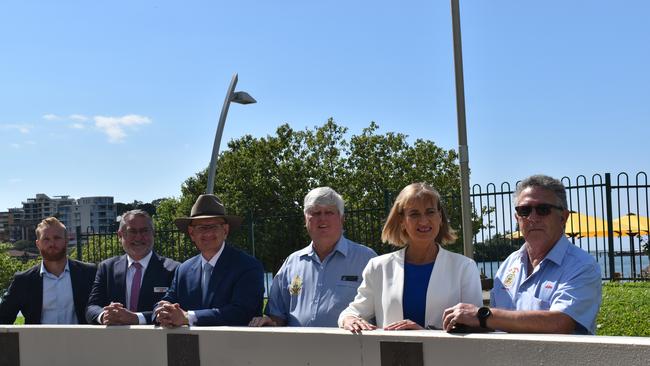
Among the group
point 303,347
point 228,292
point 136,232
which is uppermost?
point 136,232

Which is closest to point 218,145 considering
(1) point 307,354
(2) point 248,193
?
(1) point 307,354

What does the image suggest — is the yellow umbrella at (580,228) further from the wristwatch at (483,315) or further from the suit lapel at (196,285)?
the wristwatch at (483,315)

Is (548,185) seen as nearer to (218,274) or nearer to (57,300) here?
(218,274)

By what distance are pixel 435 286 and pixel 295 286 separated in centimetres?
122

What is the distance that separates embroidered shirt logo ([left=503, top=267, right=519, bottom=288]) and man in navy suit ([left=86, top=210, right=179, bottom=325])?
99.8 inches

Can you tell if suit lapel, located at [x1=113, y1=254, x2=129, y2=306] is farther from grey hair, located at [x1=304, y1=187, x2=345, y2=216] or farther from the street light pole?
the street light pole

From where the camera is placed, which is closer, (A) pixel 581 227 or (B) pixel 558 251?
(B) pixel 558 251

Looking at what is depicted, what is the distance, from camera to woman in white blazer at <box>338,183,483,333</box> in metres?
3.81

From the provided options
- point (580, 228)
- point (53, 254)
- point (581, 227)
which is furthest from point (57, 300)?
point (581, 227)

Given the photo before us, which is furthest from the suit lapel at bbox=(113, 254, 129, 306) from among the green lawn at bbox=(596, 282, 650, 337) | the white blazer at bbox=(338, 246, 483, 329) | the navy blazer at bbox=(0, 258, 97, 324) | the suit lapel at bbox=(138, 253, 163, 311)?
the green lawn at bbox=(596, 282, 650, 337)

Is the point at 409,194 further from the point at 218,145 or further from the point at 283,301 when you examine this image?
the point at 218,145

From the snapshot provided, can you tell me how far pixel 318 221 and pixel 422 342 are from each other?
1342 millimetres

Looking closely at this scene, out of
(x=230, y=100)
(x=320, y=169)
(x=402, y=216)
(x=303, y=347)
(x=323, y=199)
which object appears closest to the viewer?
(x=402, y=216)

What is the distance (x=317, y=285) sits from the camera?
4.68 m
